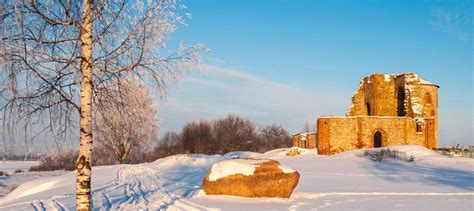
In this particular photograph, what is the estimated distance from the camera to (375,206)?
387 inches

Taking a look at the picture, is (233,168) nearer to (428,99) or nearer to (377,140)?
(377,140)

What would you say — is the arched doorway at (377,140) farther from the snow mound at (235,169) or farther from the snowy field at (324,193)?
the snow mound at (235,169)

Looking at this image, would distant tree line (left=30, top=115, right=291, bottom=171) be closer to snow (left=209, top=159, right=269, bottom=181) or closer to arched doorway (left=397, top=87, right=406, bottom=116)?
arched doorway (left=397, top=87, right=406, bottom=116)

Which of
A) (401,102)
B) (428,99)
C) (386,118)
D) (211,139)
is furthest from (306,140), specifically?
(211,139)

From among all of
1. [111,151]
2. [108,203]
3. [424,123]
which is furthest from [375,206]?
[111,151]

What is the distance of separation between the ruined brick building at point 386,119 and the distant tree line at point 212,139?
89.5 feet

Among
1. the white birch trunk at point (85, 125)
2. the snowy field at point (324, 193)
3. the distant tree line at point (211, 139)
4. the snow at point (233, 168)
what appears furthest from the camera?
the distant tree line at point (211, 139)

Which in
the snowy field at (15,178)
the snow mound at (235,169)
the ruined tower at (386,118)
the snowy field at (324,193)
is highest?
the ruined tower at (386,118)

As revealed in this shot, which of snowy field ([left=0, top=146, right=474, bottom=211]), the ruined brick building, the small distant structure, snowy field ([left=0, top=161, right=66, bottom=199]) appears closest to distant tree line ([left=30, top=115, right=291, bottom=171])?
snowy field ([left=0, top=161, right=66, bottom=199])

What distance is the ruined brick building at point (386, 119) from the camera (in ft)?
104

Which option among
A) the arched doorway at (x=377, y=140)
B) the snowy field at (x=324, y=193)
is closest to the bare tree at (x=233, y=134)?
the arched doorway at (x=377, y=140)

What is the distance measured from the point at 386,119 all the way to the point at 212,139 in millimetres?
33630

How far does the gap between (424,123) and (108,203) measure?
1124 inches

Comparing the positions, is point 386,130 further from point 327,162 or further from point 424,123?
point 327,162
